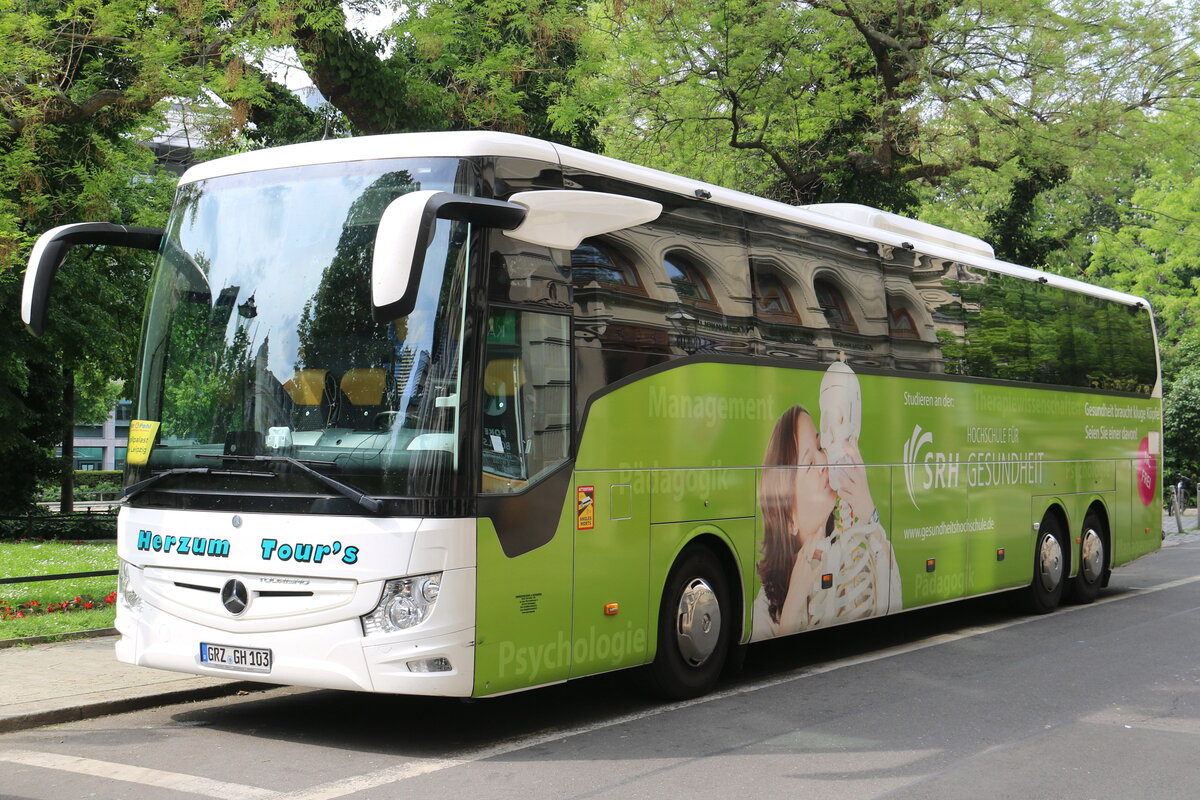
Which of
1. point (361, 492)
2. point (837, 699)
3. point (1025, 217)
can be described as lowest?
point (837, 699)

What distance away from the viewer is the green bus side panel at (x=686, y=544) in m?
8.62

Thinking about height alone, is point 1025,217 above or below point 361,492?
above

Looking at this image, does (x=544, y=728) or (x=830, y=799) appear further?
(x=544, y=728)

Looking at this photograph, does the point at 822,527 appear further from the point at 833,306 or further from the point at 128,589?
the point at 128,589

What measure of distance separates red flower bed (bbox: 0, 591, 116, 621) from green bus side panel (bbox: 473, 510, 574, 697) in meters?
6.53

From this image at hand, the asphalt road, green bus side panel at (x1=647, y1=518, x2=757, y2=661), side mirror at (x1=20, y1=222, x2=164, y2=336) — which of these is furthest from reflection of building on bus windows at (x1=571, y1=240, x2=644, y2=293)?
side mirror at (x1=20, y1=222, x2=164, y2=336)

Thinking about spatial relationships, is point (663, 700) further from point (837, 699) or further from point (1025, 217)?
point (1025, 217)

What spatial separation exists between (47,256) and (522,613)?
358 cm

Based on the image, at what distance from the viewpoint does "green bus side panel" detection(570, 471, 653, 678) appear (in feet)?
26.1

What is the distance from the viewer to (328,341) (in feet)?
23.9

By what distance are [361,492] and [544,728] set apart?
220cm

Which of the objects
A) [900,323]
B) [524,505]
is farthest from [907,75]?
[524,505]

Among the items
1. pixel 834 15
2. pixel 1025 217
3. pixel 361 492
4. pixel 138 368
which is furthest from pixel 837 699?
pixel 1025 217

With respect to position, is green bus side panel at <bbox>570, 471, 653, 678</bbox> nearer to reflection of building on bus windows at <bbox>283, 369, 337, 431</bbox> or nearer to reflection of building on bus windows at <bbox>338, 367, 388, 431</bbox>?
reflection of building on bus windows at <bbox>338, 367, 388, 431</bbox>
